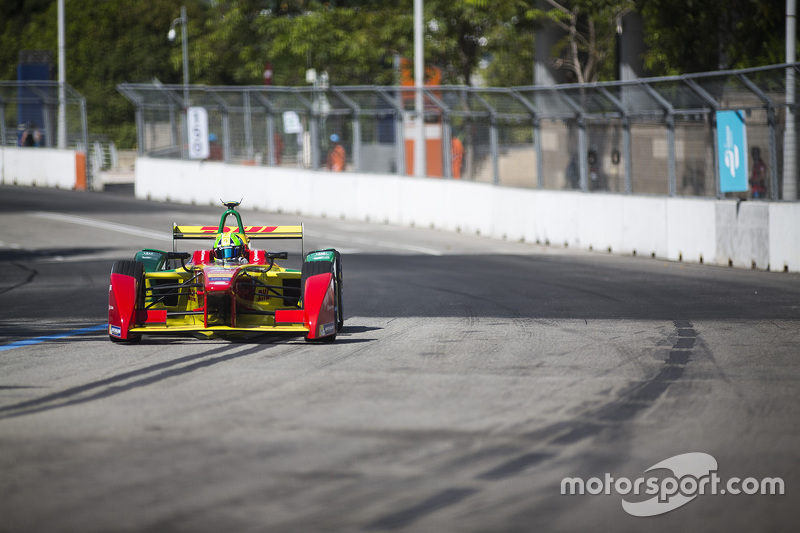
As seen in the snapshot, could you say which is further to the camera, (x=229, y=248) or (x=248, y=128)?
(x=248, y=128)

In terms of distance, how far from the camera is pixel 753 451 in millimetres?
6473

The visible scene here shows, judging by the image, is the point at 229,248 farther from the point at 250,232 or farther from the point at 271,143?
the point at 271,143

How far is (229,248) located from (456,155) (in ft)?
51.0

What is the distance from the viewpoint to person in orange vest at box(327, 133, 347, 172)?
29422 mm

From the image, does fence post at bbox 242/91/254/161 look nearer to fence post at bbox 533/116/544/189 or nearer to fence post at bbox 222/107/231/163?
fence post at bbox 222/107/231/163

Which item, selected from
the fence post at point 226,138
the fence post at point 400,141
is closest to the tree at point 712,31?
the fence post at point 400,141

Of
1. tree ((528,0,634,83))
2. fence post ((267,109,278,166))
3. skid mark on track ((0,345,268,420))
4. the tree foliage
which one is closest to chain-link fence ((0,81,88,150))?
fence post ((267,109,278,166))

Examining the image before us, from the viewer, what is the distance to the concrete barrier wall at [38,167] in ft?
121

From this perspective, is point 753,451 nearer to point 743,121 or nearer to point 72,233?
point 743,121

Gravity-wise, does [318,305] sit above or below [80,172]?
below

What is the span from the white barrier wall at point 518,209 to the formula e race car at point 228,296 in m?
8.80

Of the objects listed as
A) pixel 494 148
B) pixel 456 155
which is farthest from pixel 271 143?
pixel 494 148

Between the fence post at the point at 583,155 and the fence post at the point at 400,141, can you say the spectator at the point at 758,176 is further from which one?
the fence post at the point at 400,141

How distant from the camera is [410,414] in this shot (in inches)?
291
